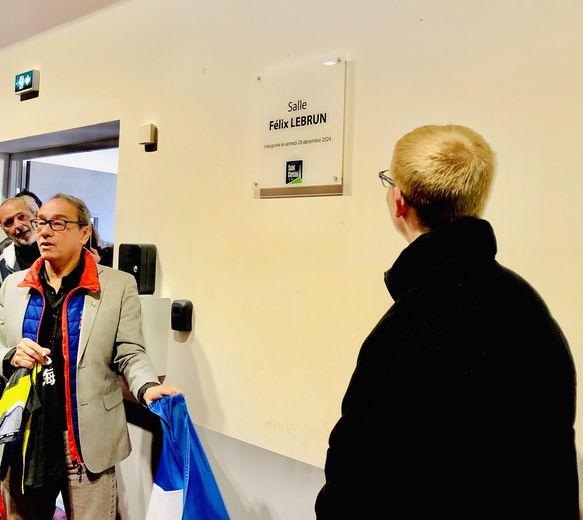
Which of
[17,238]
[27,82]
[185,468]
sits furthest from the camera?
[27,82]

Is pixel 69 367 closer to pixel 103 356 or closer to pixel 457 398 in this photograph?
pixel 103 356

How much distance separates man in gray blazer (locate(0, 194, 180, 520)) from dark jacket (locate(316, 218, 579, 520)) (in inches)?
34.2

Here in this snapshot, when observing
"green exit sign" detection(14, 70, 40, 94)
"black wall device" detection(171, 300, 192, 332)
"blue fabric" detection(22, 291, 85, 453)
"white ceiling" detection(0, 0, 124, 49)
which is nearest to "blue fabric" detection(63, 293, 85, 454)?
"blue fabric" detection(22, 291, 85, 453)

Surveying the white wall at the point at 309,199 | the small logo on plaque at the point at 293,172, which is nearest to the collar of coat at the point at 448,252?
the white wall at the point at 309,199

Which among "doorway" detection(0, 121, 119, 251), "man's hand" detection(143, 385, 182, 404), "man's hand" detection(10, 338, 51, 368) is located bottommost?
"man's hand" detection(143, 385, 182, 404)

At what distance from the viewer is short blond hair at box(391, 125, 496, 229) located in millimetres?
907

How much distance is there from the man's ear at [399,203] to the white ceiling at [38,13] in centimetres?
201

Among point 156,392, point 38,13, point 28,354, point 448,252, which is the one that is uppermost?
point 38,13

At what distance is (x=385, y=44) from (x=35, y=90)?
2.05 meters

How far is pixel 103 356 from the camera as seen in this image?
1.66 meters

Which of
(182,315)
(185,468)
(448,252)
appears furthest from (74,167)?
(448,252)

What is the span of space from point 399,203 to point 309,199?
763mm

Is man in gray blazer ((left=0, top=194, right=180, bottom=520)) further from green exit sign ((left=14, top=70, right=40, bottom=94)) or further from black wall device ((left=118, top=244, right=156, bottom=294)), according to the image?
green exit sign ((left=14, top=70, right=40, bottom=94))

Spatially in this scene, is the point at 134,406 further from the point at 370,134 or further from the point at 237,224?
the point at 370,134
